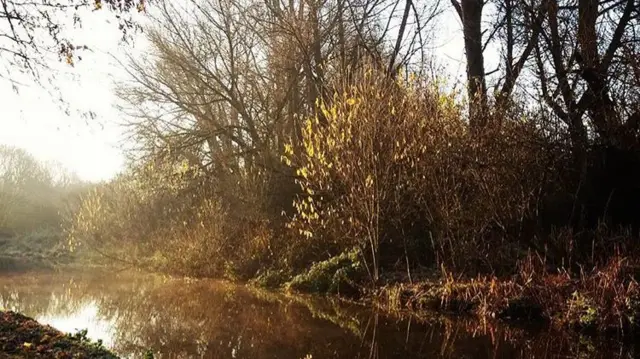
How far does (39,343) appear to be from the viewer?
278 inches

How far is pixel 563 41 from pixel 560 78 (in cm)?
100

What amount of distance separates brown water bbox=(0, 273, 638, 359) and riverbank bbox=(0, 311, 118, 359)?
5.78 feet

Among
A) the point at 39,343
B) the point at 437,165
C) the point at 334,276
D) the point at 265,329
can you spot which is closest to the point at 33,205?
the point at 334,276

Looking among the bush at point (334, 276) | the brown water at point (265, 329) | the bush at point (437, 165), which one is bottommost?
the brown water at point (265, 329)

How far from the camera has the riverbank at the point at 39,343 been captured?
6.46 m

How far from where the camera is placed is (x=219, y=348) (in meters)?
9.80

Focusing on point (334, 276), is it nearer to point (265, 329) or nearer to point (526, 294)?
point (265, 329)

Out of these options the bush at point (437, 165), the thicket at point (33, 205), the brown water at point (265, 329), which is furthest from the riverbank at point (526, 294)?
the thicket at point (33, 205)

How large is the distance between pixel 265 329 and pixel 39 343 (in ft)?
16.4

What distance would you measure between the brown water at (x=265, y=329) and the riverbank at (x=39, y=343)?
176 cm

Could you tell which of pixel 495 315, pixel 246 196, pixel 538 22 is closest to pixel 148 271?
pixel 246 196

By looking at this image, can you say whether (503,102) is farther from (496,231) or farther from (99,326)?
(99,326)

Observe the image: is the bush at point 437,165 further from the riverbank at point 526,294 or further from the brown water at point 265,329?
the brown water at point 265,329

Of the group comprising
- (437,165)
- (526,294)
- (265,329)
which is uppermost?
(437,165)
